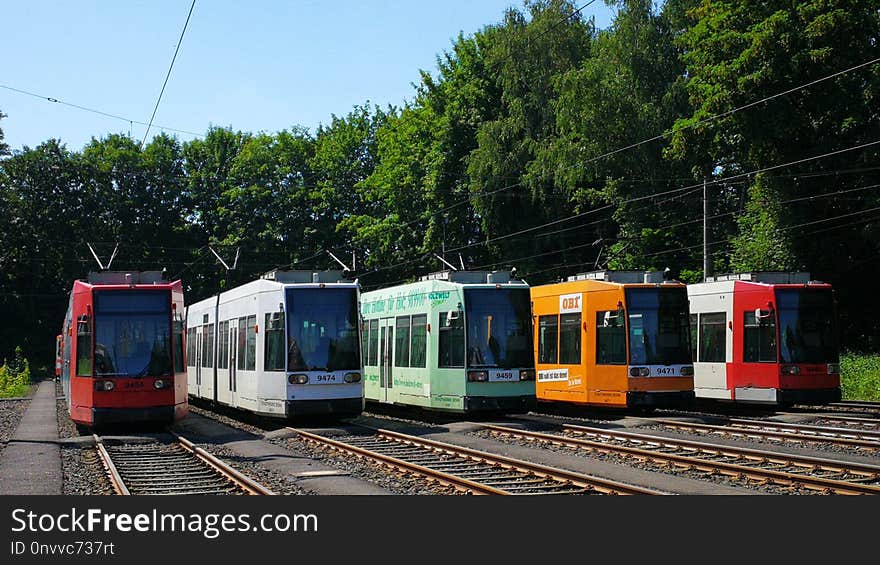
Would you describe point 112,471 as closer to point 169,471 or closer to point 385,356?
point 169,471

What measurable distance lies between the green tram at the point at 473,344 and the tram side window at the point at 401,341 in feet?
1.79

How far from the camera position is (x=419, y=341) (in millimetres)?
25562

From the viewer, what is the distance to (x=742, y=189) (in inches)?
1850

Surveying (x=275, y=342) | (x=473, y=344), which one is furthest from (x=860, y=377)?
(x=275, y=342)

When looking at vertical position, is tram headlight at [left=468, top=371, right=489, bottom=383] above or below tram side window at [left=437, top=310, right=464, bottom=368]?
below

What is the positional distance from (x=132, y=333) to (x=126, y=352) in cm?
37

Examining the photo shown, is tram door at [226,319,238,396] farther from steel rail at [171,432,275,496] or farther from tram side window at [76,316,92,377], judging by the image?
steel rail at [171,432,275,496]

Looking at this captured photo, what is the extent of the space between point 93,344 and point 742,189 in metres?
31.7

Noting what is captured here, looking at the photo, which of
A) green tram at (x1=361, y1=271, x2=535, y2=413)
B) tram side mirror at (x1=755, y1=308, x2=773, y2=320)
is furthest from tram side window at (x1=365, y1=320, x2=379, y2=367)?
tram side mirror at (x1=755, y1=308, x2=773, y2=320)

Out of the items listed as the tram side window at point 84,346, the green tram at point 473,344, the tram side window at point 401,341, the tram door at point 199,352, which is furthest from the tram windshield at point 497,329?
the tram door at point 199,352

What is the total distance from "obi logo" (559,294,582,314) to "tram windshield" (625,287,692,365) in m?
1.52

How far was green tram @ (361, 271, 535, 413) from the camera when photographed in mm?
23750

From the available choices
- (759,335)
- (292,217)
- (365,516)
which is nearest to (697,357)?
(759,335)

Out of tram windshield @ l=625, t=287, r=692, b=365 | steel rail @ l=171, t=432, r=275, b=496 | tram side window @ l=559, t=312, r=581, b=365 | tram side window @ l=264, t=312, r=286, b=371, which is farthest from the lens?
tram side window @ l=559, t=312, r=581, b=365
